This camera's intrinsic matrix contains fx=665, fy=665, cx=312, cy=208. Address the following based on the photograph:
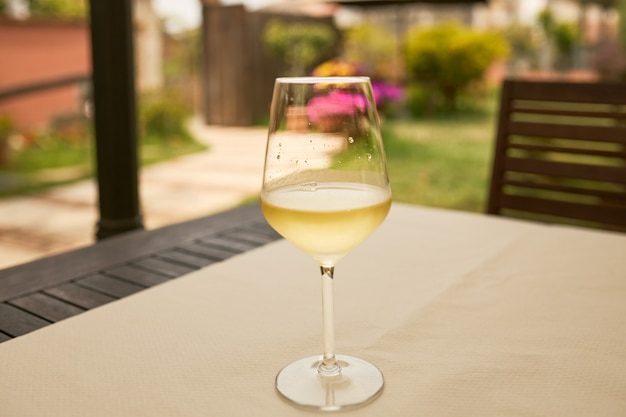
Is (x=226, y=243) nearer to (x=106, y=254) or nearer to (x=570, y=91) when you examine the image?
(x=106, y=254)

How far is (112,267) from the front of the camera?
1.08 metres

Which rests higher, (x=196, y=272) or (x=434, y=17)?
(x=434, y=17)

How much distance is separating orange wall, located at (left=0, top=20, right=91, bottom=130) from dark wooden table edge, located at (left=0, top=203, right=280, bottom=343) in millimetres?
7416

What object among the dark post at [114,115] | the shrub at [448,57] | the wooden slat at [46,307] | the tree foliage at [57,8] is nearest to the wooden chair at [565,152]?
the wooden slat at [46,307]

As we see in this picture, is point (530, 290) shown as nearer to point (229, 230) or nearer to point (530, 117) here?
point (229, 230)

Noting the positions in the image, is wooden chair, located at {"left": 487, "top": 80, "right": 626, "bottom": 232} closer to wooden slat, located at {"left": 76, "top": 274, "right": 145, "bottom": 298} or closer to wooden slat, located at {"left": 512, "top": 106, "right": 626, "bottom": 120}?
wooden slat, located at {"left": 512, "top": 106, "right": 626, "bottom": 120}

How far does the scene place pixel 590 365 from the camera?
68 cm

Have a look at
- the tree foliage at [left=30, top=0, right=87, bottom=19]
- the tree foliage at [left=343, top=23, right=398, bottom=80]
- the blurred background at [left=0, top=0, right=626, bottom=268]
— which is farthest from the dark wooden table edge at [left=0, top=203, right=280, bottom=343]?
the tree foliage at [left=30, top=0, right=87, bottom=19]

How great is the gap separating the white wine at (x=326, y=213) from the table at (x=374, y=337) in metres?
0.15

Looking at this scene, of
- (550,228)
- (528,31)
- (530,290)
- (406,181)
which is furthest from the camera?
(528,31)

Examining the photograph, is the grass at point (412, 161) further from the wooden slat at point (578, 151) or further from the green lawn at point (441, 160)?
the wooden slat at point (578, 151)

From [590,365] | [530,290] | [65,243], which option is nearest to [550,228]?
[530,290]

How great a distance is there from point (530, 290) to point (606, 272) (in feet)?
0.50

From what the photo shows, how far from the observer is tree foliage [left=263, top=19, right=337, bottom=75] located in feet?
33.1
